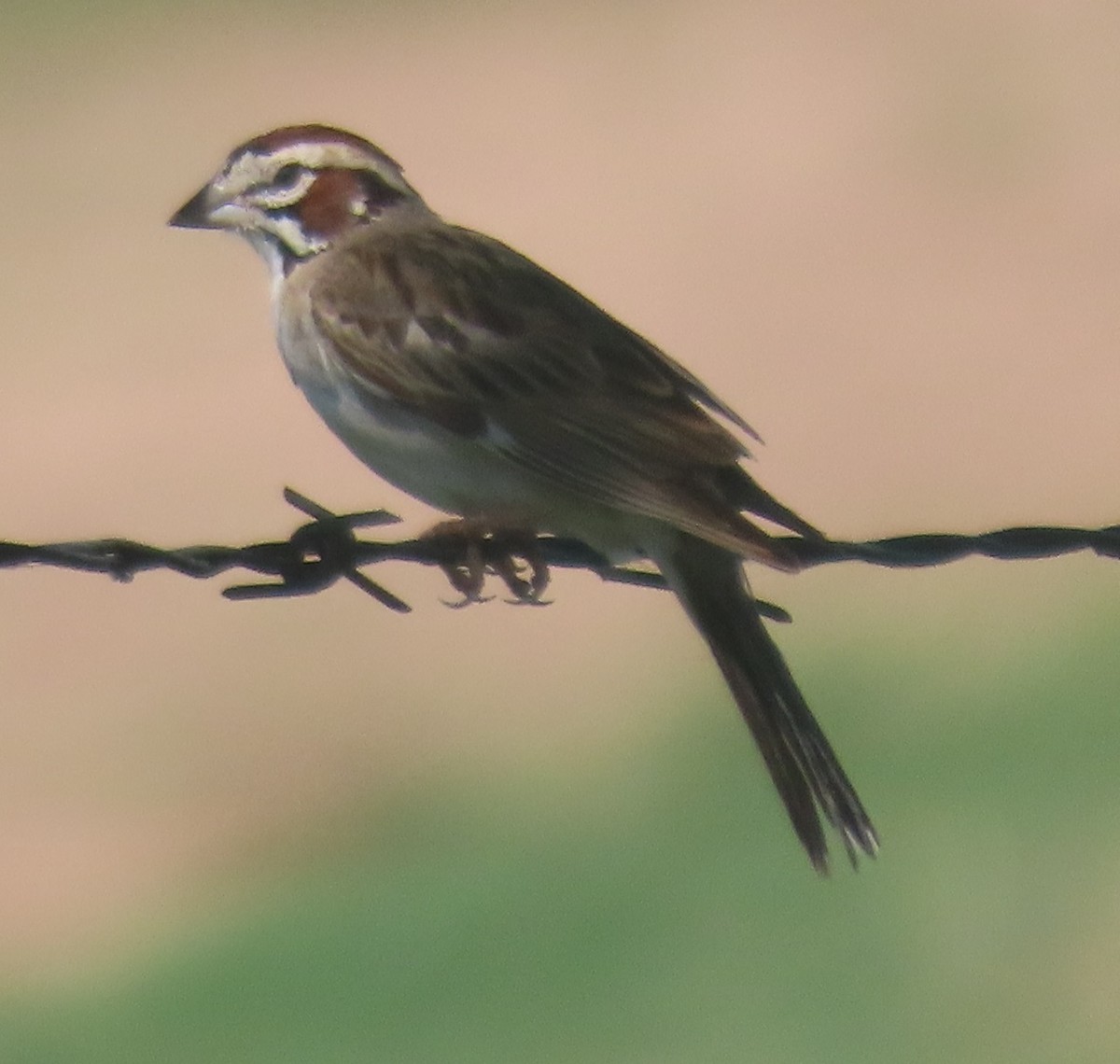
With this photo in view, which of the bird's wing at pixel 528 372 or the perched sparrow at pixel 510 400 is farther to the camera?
the bird's wing at pixel 528 372

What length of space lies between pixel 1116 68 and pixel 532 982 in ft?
55.2

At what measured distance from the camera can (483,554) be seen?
7.39 metres

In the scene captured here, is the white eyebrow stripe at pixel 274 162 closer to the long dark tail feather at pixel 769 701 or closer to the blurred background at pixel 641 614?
the long dark tail feather at pixel 769 701

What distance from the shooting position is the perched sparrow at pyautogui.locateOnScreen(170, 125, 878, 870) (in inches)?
269

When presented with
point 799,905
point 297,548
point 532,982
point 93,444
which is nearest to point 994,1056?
point 799,905

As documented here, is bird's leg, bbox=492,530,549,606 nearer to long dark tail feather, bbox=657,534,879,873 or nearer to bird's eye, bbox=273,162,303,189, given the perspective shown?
long dark tail feather, bbox=657,534,879,873

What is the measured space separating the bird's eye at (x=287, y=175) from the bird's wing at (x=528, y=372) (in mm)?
270

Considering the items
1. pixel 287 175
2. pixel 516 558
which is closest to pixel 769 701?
pixel 516 558

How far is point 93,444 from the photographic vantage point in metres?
21.1

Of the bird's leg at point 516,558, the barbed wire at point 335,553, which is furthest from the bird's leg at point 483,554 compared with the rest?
the barbed wire at point 335,553

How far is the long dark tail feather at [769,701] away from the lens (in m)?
6.68

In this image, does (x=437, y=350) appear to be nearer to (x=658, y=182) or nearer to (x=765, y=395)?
(x=765, y=395)

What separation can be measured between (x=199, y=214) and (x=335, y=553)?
2.20 meters

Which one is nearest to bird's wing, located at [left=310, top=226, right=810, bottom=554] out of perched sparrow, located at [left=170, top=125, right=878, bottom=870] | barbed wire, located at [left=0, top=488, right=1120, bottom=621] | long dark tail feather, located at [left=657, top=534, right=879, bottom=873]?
perched sparrow, located at [left=170, top=125, right=878, bottom=870]
